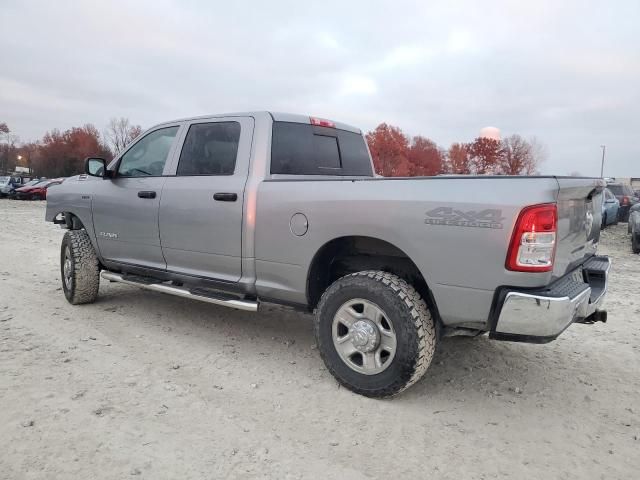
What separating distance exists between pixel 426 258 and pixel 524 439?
1.19 m

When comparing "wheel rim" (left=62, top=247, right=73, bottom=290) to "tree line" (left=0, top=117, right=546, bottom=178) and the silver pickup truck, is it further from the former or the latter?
"tree line" (left=0, top=117, right=546, bottom=178)

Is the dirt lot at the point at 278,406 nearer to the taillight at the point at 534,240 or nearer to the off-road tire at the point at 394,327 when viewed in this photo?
the off-road tire at the point at 394,327

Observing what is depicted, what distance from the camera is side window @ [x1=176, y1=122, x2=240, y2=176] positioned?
4101 millimetres

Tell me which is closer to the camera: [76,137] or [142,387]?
[142,387]

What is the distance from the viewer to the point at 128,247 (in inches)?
191

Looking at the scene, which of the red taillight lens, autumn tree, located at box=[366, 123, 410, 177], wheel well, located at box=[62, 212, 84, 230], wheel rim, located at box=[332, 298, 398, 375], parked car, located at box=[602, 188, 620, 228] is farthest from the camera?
autumn tree, located at box=[366, 123, 410, 177]

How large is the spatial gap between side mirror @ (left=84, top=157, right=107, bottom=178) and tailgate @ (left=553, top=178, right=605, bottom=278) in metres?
4.27

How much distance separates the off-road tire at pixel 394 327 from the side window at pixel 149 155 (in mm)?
2292

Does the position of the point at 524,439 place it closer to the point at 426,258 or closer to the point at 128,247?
the point at 426,258

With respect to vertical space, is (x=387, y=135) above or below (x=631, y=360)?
above

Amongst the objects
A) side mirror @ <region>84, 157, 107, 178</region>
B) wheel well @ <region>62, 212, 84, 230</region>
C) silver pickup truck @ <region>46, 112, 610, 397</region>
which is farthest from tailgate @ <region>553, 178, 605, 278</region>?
wheel well @ <region>62, 212, 84, 230</region>

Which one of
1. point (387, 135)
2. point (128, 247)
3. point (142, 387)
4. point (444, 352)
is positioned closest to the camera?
point (142, 387)

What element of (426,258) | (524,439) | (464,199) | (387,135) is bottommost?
(524,439)

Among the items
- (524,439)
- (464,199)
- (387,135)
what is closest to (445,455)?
(524,439)
